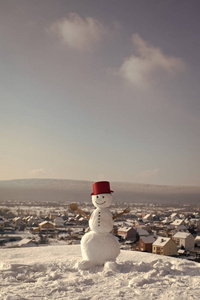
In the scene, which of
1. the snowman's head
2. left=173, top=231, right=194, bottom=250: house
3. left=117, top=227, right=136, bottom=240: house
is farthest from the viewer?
left=117, top=227, right=136, bottom=240: house

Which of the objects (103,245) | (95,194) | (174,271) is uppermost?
(95,194)

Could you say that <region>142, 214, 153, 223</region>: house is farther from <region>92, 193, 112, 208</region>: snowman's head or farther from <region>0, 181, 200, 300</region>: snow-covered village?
<region>92, 193, 112, 208</region>: snowman's head

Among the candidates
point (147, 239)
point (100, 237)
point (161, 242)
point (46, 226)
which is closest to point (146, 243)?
point (147, 239)

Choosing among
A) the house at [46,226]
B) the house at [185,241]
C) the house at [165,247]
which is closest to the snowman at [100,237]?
the house at [165,247]

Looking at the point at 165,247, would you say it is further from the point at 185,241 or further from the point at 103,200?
the point at 103,200

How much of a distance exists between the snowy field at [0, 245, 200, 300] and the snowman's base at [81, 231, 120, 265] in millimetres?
195

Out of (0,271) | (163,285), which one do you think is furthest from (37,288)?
(163,285)

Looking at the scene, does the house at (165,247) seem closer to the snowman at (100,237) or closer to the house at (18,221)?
the snowman at (100,237)

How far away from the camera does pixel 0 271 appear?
513cm

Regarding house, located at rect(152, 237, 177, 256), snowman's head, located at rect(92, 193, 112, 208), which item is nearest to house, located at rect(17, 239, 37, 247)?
house, located at rect(152, 237, 177, 256)

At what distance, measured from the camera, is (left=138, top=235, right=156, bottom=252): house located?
941 cm

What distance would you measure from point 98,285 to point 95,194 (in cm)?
187

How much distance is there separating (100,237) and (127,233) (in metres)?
5.24

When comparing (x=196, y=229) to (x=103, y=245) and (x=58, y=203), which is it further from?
(x=58, y=203)
